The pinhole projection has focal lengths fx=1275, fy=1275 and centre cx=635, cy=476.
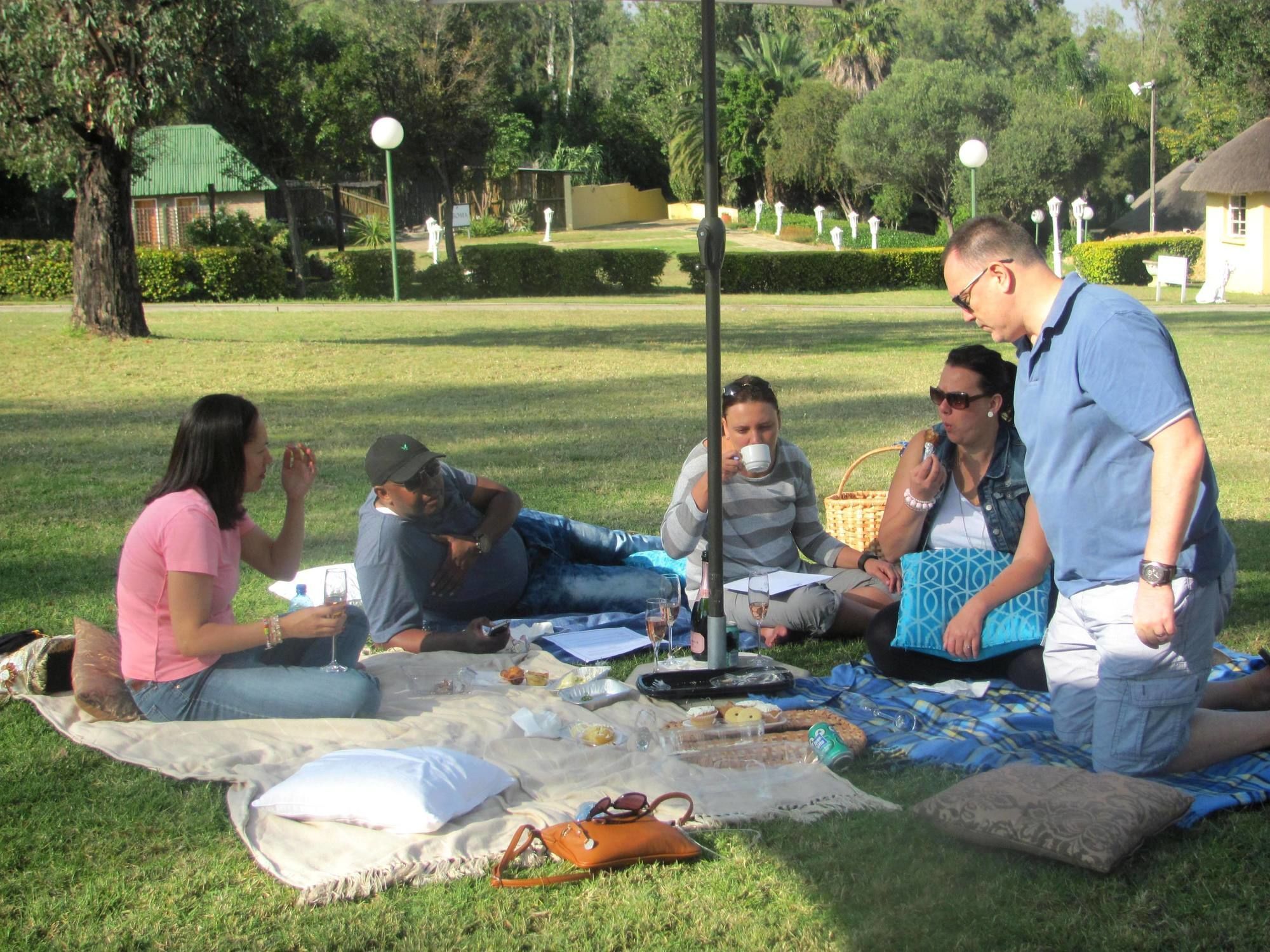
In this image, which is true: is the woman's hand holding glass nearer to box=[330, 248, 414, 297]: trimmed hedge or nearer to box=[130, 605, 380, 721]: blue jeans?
box=[130, 605, 380, 721]: blue jeans

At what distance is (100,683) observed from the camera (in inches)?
175

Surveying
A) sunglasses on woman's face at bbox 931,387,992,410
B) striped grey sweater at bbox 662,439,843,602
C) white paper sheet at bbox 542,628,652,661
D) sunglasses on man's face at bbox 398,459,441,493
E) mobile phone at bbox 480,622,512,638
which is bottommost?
white paper sheet at bbox 542,628,652,661

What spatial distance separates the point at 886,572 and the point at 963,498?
557 millimetres

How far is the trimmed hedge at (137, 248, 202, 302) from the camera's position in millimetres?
29453

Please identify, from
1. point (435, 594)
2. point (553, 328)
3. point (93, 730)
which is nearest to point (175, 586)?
point (93, 730)

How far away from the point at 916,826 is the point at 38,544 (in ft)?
19.0

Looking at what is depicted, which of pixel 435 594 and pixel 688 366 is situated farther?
pixel 688 366

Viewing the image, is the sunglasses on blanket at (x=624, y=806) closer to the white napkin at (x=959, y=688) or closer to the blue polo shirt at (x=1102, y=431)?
the blue polo shirt at (x=1102, y=431)

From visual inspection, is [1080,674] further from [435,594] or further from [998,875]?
[435,594]

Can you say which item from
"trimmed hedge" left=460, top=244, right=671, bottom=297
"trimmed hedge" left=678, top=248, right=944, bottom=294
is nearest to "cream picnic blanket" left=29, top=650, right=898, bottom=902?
"trimmed hedge" left=460, top=244, right=671, bottom=297

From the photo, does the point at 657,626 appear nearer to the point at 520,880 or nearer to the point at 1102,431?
the point at 520,880

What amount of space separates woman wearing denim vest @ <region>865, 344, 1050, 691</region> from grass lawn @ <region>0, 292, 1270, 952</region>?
0.59 meters

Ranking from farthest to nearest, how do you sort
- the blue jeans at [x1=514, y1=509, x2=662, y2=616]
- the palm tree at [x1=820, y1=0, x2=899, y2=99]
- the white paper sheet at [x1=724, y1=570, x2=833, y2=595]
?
the palm tree at [x1=820, y1=0, x2=899, y2=99], the blue jeans at [x1=514, y1=509, x2=662, y2=616], the white paper sheet at [x1=724, y1=570, x2=833, y2=595]

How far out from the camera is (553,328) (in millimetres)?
Result: 22172
